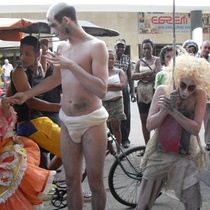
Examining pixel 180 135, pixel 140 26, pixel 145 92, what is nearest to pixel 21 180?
pixel 180 135

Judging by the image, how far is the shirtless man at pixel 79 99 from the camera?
2.80m

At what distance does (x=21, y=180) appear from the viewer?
120 inches

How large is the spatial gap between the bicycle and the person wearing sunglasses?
1.23m

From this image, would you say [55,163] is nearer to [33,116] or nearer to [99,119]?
[33,116]

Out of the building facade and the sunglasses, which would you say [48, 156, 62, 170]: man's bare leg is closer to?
the sunglasses

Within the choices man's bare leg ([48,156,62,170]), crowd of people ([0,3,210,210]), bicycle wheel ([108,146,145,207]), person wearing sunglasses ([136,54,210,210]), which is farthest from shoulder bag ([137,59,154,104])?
person wearing sunglasses ([136,54,210,210])

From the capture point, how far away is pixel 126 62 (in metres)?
6.80

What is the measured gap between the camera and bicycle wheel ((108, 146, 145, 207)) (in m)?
4.21

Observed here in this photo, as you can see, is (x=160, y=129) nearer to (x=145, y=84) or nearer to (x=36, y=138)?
(x=36, y=138)

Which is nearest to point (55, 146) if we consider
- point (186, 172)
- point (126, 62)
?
point (186, 172)

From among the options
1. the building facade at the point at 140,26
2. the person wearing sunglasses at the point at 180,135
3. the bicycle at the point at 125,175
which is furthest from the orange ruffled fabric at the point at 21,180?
the building facade at the point at 140,26

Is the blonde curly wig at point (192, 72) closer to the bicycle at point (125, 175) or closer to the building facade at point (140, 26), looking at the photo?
the bicycle at point (125, 175)

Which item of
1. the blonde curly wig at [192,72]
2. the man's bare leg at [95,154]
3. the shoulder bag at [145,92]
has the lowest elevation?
the shoulder bag at [145,92]

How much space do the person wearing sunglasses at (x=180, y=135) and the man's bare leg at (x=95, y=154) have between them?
1.08 ft
